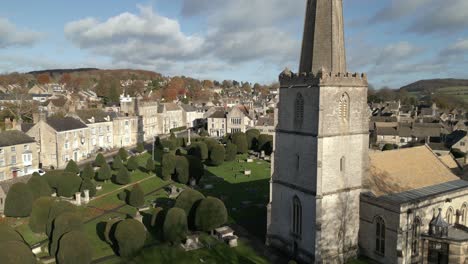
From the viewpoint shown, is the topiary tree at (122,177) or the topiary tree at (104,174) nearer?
the topiary tree at (122,177)

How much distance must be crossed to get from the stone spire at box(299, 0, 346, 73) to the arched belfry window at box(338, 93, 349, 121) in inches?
69.0

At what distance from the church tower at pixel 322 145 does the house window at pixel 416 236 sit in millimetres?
3832

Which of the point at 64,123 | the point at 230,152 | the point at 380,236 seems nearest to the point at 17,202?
the point at 64,123

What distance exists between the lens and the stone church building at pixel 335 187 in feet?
78.7

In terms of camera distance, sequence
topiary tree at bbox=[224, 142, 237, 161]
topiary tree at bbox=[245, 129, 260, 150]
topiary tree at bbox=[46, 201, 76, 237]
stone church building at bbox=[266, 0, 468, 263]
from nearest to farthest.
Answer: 1. stone church building at bbox=[266, 0, 468, 263]
2. topiary tree at bbox=[46, 201, 76, 237]
3. topiary tree at bbox=[224, 142, 237, 161]
4. topiary tree at bbox=[245, 129, 260, 150]

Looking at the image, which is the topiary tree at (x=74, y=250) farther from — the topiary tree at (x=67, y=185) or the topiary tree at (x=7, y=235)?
the topiary tree at (x=67, y=185)

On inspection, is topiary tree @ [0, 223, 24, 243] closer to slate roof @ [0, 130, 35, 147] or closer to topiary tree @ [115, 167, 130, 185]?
topiary tree @ [115, 167, 130, 185]

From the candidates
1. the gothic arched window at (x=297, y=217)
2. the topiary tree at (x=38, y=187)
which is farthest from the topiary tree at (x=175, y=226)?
the topiary tree at (x=38, y=187)

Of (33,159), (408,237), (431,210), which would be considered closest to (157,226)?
(408,237)

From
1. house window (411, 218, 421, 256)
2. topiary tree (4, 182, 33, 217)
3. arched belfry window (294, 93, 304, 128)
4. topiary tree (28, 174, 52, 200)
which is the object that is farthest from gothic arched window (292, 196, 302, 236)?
topiary tree (28, 174, 52, 200)

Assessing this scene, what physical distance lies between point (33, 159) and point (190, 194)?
115 feet

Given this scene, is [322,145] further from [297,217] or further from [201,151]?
[201,151]

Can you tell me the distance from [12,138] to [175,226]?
37.0 m

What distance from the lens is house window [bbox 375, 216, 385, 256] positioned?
25.3 meters
